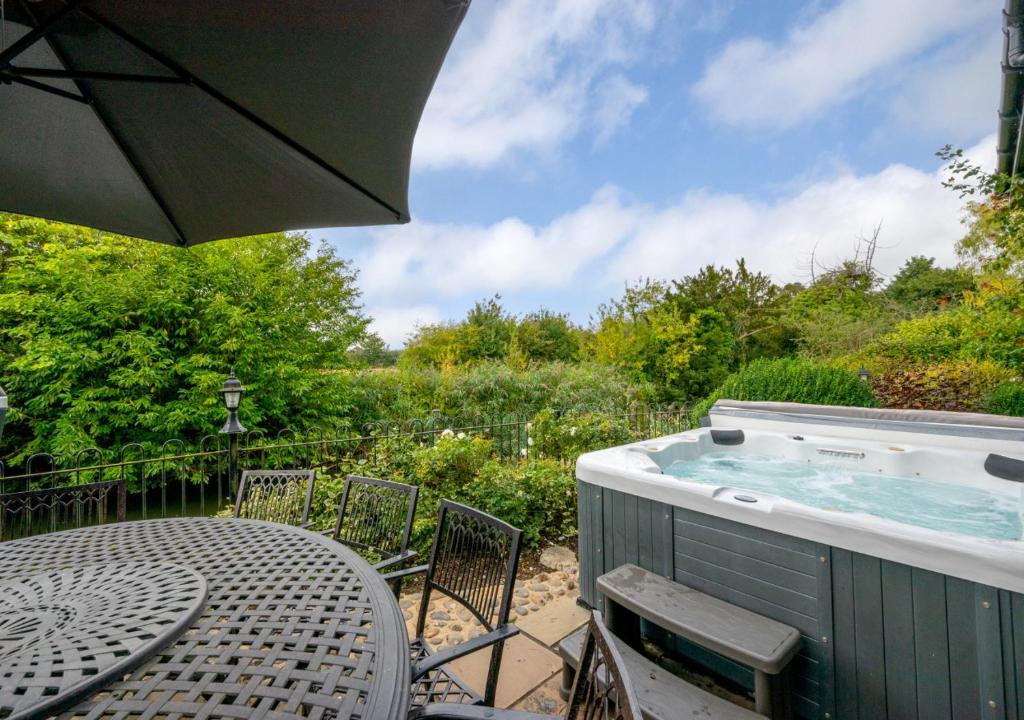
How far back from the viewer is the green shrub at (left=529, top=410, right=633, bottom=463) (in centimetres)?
497

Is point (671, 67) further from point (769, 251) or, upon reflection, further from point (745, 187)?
point (769, 251)

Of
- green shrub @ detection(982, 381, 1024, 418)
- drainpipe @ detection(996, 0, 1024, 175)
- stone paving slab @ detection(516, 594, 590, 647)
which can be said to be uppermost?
drainpipe @ detection(996, 0, 1024, 175)

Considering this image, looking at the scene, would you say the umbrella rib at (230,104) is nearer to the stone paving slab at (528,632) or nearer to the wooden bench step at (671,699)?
the wooden bench step at (671,699)

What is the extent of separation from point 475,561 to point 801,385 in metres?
5.45

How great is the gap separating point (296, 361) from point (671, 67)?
22.0 ft

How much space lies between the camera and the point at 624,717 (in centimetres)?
69

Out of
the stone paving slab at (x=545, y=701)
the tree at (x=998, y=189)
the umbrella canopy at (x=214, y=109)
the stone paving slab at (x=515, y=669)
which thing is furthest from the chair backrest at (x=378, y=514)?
the tree at (x=998, y=189)

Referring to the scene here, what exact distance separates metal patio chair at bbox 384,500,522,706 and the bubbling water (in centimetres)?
192

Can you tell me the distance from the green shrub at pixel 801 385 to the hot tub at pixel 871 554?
195 cm

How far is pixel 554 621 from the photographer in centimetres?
262

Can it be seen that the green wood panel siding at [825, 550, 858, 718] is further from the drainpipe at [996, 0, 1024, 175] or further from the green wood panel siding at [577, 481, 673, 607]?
the drainpipe at [996, 0, 1024, 175]

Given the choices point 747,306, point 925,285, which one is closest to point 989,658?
point 747,306

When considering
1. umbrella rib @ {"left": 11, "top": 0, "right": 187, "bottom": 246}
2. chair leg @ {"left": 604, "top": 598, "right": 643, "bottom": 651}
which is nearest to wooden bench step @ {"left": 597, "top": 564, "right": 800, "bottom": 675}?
chair leg @ {"left": 604, "top": 598, "right": 643, "bottom": 651}

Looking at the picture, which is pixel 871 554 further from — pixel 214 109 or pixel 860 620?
pixel 214 109
